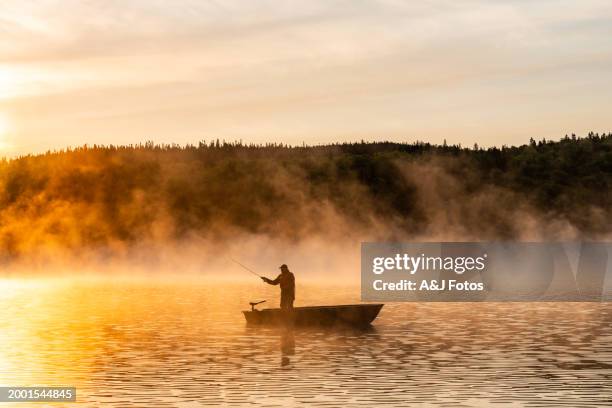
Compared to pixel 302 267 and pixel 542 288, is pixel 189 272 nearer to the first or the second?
pixel 302 267

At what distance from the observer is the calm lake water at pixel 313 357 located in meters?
34.6

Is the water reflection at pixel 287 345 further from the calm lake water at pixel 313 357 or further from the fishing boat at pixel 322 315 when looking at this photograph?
the fishing boat at pixel 322 315

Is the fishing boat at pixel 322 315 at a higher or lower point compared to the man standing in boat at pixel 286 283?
lower

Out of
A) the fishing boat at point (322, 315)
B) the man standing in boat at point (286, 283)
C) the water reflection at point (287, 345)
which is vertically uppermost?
the man standing in boat at point (286, 283)

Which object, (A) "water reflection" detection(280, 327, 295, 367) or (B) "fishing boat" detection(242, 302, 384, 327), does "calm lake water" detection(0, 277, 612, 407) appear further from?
(B) "fishing boat" detection(242, 302, 384, 327)

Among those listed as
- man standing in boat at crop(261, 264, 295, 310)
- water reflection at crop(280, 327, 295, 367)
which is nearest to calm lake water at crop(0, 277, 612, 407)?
water reflection at crop(280, 327, 295, 367)

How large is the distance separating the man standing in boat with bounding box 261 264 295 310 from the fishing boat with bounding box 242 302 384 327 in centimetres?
96

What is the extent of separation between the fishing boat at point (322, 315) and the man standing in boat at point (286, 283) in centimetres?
96

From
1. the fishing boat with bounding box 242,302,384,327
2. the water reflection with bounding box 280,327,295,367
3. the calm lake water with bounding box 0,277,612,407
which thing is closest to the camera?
the calm lake water with bounding box 0,277,612,407

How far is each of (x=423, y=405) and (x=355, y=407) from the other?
1.84 m

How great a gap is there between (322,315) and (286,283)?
14.9ft

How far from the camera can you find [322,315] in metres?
55.5

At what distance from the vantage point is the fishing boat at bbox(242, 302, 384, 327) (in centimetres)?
5478

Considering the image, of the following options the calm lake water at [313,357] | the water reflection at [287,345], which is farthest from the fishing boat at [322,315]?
the water reflection at [287,345]
